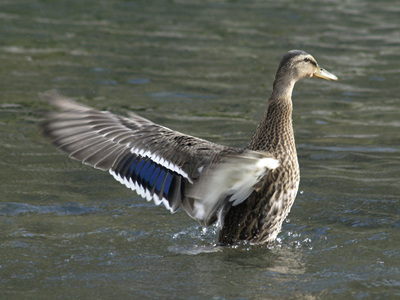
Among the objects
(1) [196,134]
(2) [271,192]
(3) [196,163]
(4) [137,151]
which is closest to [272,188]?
(2) [271,192]

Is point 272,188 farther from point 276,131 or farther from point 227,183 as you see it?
point 227,183

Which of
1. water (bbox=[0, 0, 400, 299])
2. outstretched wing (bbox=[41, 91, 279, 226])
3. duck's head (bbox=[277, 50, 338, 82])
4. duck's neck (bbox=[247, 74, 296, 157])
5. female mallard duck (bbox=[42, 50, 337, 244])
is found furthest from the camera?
duck's head (bbox=[277, 50, 338, 82])

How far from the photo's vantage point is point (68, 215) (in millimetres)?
6059

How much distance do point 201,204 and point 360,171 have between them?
2.65m

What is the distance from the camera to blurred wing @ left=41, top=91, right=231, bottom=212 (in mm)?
5133

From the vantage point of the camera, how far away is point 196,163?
16.5 feet

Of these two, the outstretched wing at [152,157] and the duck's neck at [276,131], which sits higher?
the duck's neck at [276,131]

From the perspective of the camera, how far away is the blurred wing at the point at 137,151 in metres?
5.13

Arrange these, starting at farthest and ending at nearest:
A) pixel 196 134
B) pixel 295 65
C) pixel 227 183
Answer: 1. pixel 196 134
2. pixel 295 65
3. pixel 227 183

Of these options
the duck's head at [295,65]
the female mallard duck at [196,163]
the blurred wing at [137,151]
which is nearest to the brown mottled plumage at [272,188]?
the female mallard duck at [196,163]

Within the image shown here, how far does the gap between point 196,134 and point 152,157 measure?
2839 millimetres

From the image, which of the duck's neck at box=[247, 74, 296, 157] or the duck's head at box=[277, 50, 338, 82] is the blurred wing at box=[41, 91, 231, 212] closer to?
the duck's neck at box=[247, 74, 296, 157]

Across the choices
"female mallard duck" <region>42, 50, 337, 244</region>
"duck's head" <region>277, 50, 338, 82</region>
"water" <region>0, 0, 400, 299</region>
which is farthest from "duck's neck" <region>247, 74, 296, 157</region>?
"water" <region>0, 0, 400, 299</region>

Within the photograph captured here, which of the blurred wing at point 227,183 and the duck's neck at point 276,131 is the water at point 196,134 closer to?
the blurred wing at point 227,183
